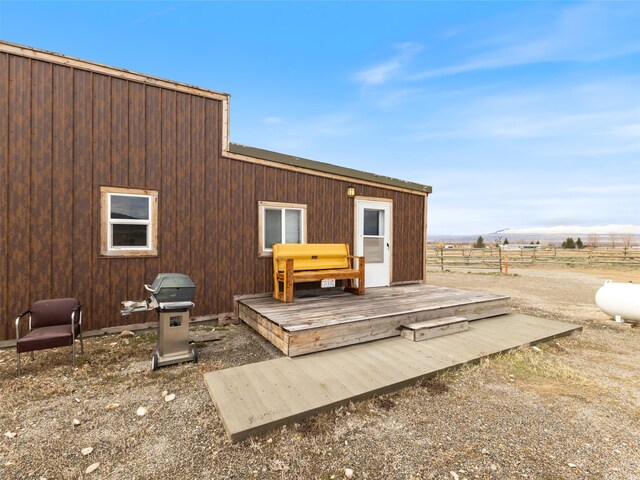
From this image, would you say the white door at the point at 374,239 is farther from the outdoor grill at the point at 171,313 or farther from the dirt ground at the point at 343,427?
the outdoor grill at the point at 171,313

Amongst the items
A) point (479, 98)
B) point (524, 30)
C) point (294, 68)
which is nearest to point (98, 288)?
point (524, 30)

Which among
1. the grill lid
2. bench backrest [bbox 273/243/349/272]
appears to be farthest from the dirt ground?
bench backrest [bbox 273/243/349/272]

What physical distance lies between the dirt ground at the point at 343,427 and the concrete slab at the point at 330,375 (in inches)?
4.2

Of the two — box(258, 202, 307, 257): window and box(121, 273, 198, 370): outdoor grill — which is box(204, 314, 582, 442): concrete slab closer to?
box(121, 273, 198, 370): outdoor grill

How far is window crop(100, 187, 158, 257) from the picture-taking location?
468 cm

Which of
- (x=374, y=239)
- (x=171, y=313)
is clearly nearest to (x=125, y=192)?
(x=171, y=313)

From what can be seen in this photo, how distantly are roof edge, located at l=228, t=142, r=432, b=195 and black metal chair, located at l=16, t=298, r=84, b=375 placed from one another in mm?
3647

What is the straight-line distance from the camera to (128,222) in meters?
4.85

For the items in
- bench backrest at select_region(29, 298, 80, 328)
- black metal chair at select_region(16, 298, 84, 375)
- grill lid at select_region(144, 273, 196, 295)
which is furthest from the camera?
bench backrest at select_region(29, 298, 80, 328)

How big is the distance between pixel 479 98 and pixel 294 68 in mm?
13461

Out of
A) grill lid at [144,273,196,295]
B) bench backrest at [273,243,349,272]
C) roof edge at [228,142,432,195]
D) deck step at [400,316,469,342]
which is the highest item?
roof edge at [228,142,432,195]

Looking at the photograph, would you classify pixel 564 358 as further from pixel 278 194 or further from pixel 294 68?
pixel 294 68

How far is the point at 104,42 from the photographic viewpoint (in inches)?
407

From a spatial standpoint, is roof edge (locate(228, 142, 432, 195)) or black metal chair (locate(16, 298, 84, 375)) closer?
black metal chair (locate(16, 298, 84, 375))
